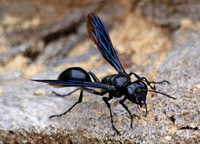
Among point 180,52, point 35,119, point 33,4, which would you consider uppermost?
point 33,4

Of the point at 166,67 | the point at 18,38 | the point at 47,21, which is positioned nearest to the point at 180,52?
the point at 166,67

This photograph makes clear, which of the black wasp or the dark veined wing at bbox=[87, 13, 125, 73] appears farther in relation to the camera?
the dark veined wing at bbox=[87, 13, 125, 73]

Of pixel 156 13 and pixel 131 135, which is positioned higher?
pixel 156 13

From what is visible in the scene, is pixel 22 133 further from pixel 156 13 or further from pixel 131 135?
pixel 156 13

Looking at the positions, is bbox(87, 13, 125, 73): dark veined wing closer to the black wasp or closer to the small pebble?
the black wasp

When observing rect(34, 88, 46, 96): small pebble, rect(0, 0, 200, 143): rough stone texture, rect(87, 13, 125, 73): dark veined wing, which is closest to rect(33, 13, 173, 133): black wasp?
rect(87, 13, 125, 73): dark veined wing

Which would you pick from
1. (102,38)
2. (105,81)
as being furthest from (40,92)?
(102,38)

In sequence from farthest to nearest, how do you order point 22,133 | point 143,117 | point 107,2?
1. point 107,2
2. point 143,117
3. point 22,133

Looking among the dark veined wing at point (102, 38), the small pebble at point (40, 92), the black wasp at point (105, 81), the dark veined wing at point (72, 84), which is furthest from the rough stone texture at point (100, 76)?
the dark veined wing at point (102, 38)

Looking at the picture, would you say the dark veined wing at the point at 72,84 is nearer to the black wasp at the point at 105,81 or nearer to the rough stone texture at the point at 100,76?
the black wasp at the point at 105,81
